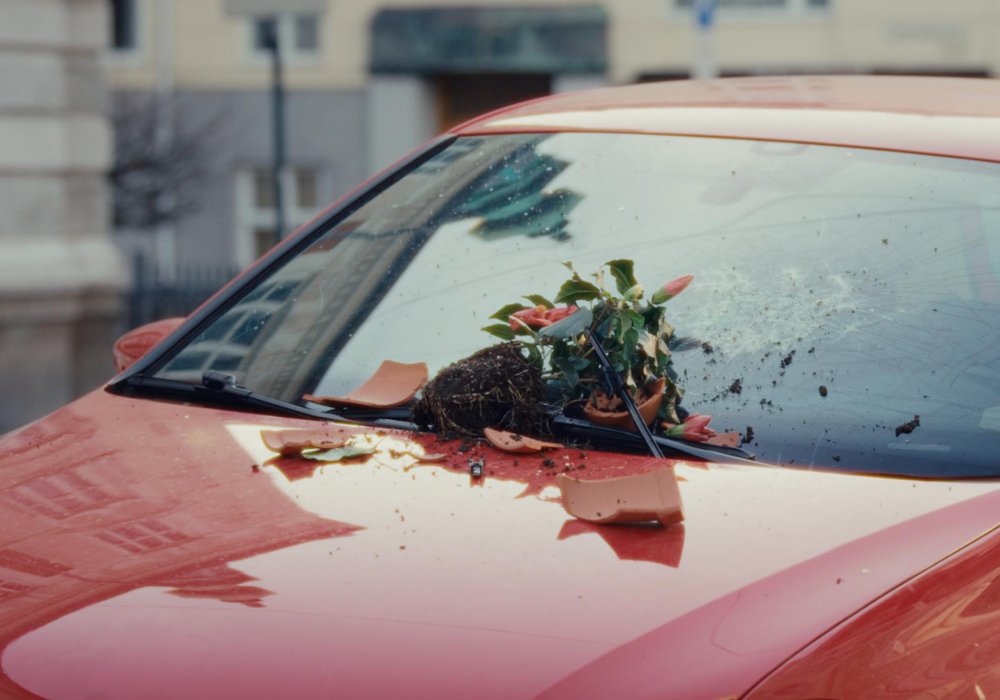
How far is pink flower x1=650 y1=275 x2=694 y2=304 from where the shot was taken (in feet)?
8.27

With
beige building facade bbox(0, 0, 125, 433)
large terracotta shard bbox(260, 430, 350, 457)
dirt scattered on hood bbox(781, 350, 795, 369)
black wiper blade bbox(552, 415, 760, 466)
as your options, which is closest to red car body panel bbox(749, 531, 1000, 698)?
black wiper blade bbox(552, 415, 760, 466)

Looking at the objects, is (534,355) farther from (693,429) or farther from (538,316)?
(693,429)

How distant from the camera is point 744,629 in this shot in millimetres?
1690

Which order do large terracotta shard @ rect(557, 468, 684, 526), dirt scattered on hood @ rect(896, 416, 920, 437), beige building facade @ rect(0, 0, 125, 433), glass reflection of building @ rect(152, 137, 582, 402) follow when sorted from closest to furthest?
1. large terracotta shard @ rect(557, 468, 684, 526)
2. dirt scattered on hood @ rect(896, 416, 920, 437)
3. glass reflection of building @ rect(152, 137, 582, 402)
4. beige building facade @ rect(0, 0, 125, 433)

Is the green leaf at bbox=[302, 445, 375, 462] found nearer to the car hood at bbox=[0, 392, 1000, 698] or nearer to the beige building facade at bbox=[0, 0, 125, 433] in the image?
the car hood at bbox=[0, 392, 1000, 698]

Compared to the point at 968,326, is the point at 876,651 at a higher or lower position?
lower

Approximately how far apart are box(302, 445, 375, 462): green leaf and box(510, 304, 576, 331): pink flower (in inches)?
15.8

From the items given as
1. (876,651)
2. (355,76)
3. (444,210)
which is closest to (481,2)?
(355,76)

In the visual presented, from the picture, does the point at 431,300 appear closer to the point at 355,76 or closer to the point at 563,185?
the point at 563,185

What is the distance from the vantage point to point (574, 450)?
234 cm

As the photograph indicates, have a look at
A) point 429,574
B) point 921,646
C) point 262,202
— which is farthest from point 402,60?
point 921,646

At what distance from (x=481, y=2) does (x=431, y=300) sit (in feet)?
48.7

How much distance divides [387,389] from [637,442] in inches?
20.2

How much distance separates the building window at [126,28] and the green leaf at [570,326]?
53.7 feet
